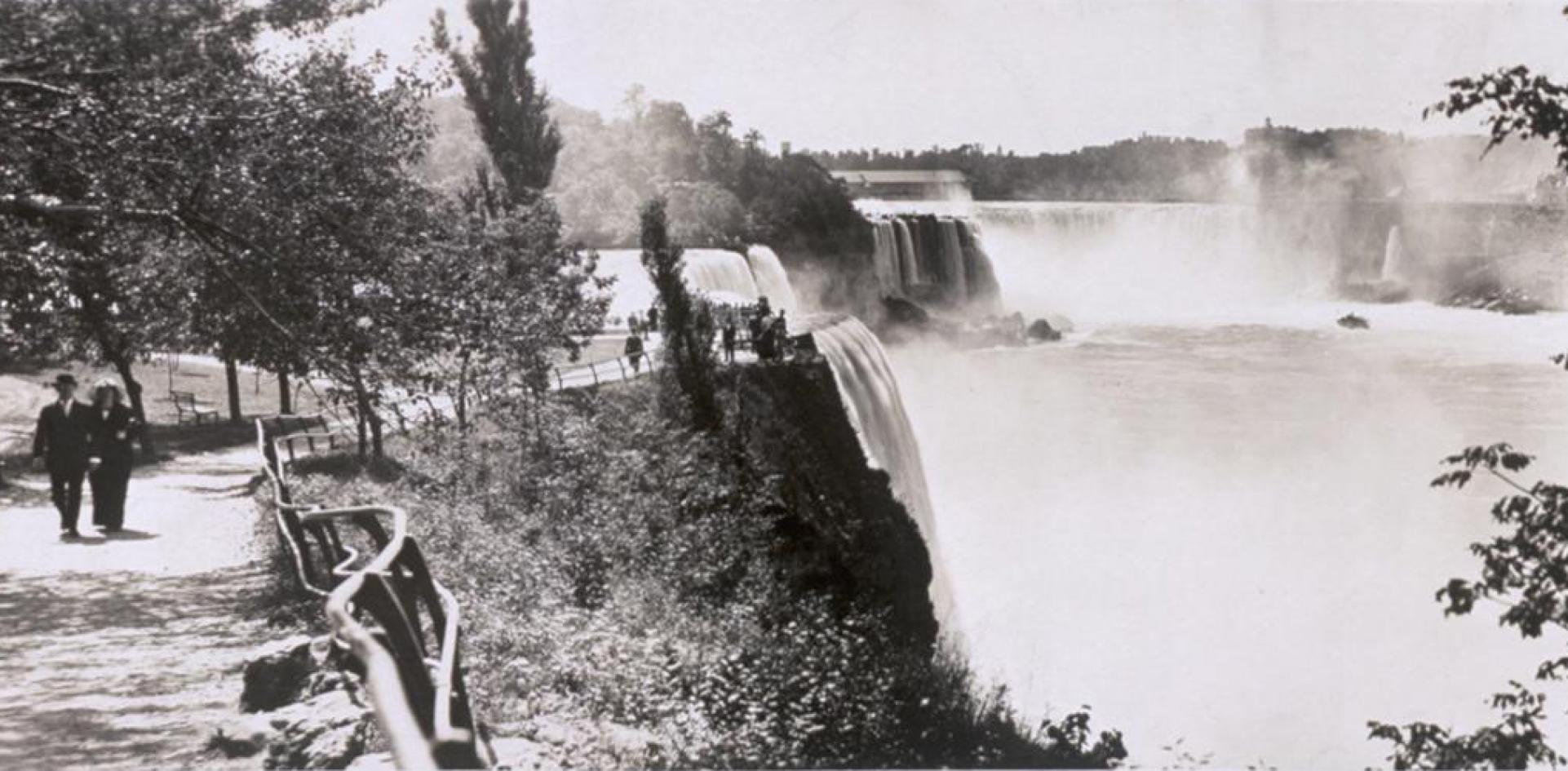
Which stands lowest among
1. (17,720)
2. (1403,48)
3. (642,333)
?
(17,720)

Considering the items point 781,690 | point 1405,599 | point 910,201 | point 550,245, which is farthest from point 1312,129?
point 781,690

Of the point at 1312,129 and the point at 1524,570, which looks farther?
the point at 1312,129

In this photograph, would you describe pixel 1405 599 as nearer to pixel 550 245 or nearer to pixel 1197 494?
pixel 1197 494

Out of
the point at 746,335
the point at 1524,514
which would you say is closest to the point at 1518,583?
the point at 1524,514

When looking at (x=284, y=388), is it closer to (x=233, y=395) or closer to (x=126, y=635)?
(x=233, y=395)

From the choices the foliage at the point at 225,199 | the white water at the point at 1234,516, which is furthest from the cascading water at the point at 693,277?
the foliage at the point at 225,199

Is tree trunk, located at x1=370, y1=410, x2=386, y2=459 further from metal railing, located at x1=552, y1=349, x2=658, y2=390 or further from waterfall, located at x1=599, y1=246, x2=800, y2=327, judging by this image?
waterfall, located at x1=599, y1=246, x2=800, y2=327

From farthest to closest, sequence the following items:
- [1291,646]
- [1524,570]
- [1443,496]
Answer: [1443,496] → [1291,646] → [1524,570]

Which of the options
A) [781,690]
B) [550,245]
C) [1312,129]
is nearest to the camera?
[781,690]

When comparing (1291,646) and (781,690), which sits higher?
(781,690)
